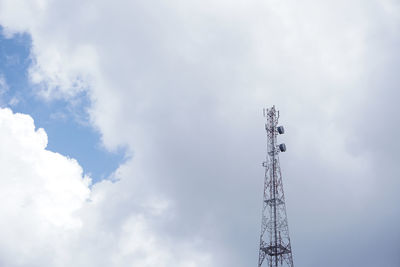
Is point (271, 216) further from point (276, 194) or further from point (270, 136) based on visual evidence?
point (270, 136)

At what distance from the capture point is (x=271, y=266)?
83000 mm

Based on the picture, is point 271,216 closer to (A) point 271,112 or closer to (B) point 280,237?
(B) point 280,237

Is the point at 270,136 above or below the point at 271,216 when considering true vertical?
above

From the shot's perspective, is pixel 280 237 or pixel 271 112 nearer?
pixel 280 237

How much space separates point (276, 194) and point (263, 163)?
7122mm

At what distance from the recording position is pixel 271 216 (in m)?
86.5

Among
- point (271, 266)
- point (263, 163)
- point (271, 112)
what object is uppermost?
point (271, 112)

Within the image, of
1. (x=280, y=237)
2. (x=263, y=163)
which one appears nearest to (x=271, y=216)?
(x=280, y=237)

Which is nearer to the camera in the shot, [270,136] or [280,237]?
[280,237]

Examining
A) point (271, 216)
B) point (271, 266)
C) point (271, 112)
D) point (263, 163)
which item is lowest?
point (271, 266)

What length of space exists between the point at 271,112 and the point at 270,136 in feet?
17.1

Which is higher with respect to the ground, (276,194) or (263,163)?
(263,163)

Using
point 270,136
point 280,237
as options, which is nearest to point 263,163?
point 270,136

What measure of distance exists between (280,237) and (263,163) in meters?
15.5
